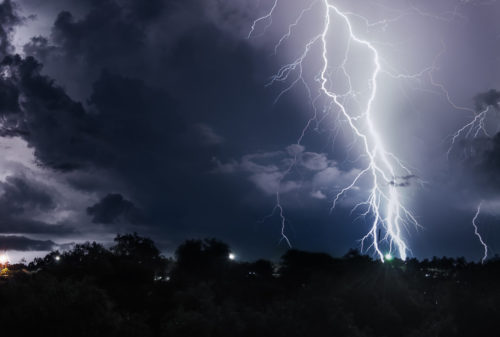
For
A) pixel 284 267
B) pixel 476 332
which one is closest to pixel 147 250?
pixel 284 267

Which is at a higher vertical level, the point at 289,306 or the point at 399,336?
the point at 289,306

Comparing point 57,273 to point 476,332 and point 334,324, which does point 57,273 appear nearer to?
point 334,324

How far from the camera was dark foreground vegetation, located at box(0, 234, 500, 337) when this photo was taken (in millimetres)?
12039

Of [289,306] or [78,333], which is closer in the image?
[78,333]

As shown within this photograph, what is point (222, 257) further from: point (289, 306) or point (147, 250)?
point (289, 306)

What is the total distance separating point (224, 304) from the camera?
17.9 meters

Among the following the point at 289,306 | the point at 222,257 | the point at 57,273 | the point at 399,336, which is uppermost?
the point at 222,257

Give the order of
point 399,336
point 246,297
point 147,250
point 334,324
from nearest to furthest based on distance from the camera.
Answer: point 334,324 → point 399,336 → point 246,297 → point 147,250

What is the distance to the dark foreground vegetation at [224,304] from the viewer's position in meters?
12.0

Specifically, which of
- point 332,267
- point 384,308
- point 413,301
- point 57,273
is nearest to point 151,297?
point 57,273

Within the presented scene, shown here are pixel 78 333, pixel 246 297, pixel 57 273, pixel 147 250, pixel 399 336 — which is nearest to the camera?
pixel 78 333

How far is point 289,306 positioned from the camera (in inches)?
713

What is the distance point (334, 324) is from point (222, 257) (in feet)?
94.5

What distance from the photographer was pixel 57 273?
23.0 m
